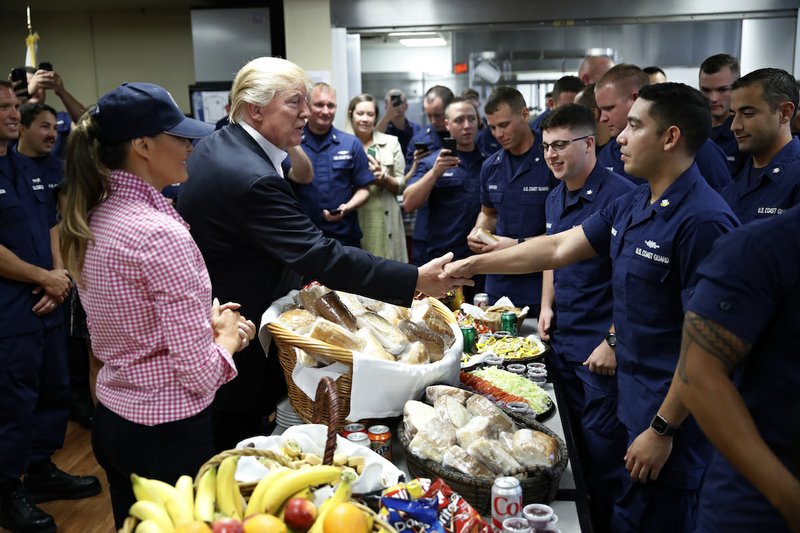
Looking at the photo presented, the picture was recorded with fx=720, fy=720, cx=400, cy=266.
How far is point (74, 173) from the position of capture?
1.76 m

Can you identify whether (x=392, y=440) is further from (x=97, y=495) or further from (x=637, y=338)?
(x=97, y=495)

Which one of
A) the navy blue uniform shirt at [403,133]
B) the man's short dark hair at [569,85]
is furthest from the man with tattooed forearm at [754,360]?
the navy blue uniform shirt at [403,133]

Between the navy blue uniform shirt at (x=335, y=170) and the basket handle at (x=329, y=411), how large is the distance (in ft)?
11.0

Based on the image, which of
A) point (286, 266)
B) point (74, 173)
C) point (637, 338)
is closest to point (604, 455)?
point (637, 338)

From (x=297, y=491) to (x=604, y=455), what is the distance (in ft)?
5.42

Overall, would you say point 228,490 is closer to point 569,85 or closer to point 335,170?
point 335,170

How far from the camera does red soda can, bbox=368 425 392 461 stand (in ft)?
6.34

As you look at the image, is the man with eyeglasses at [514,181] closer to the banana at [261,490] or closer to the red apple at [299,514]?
the banana at [261,490]

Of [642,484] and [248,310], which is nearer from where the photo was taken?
[642,484]

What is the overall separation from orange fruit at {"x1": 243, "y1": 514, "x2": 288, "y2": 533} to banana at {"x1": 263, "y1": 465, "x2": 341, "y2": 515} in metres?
0.11

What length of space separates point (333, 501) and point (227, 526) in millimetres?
228

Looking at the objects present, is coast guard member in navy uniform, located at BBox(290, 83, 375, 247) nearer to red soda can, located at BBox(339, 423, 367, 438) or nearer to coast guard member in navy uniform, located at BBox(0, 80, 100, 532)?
coast guard member in navy uniform, located at BBox(0, 80, 100, 532)

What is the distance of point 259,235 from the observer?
232cm

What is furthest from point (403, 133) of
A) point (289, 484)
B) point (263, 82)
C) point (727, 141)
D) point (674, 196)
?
point (289, 484)
